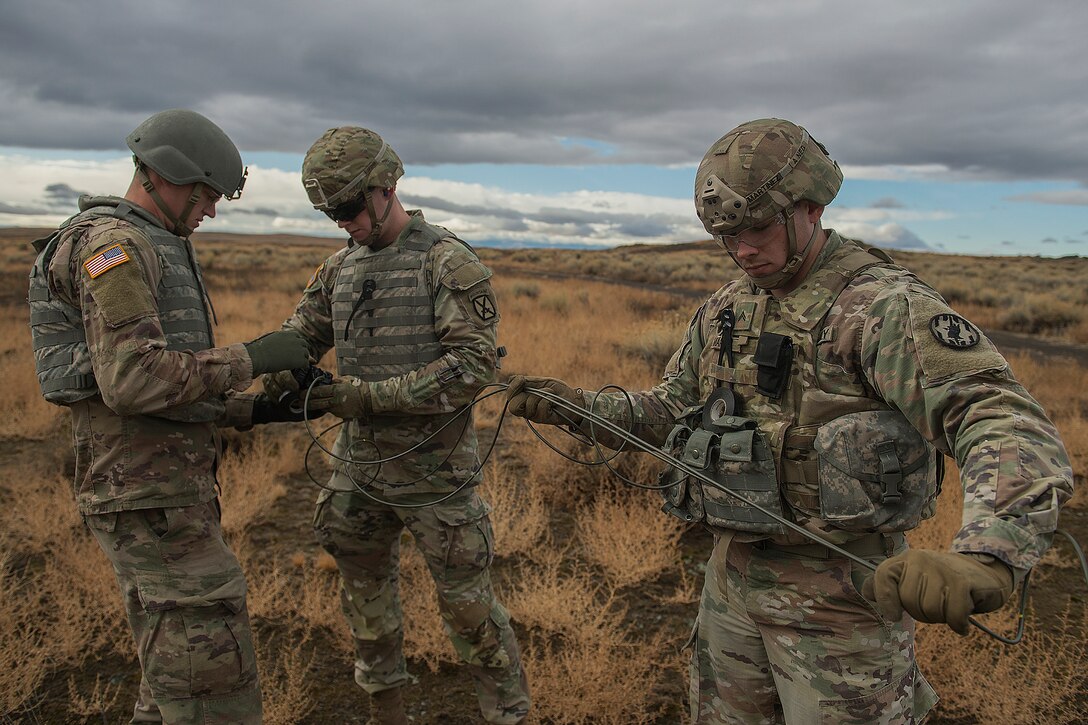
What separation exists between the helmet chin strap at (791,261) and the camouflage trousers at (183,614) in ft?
7.19

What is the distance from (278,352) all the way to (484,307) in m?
0.86

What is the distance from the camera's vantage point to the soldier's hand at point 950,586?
1.30 m

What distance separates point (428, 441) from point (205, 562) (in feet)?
3.18

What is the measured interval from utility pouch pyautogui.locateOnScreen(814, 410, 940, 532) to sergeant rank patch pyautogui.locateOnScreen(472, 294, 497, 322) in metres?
1.55

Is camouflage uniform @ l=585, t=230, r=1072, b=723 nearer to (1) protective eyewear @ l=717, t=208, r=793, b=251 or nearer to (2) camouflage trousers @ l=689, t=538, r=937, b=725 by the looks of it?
(2) camouflage trousers @ l=689, t=538, r=937, b=725

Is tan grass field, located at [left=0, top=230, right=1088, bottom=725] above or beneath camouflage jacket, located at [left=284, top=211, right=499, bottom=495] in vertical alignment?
beneath

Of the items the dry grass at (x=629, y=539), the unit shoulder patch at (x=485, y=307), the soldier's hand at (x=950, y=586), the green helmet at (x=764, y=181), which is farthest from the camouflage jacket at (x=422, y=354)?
the dry grass at (x=629, y=539)

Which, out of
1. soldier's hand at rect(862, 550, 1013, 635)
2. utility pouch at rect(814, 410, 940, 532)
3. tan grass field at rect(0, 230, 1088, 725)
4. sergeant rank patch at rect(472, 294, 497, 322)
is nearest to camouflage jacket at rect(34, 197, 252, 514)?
sergeant rank patch at rect(472, 294, 497, 322)

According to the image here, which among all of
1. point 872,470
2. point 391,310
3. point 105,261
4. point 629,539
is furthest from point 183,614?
point 629,539

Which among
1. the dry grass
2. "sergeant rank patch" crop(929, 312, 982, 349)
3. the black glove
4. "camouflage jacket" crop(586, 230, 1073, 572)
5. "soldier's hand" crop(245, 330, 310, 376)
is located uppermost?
"sergeant rank patch" crop(929, 312, 982, 349)

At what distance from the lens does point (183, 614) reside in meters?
2.50

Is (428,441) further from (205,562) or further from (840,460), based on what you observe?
(840,460)

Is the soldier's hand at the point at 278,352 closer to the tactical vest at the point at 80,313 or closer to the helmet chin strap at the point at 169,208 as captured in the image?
the tactical vest at the point at 80,313

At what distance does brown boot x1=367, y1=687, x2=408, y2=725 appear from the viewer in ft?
10.5
